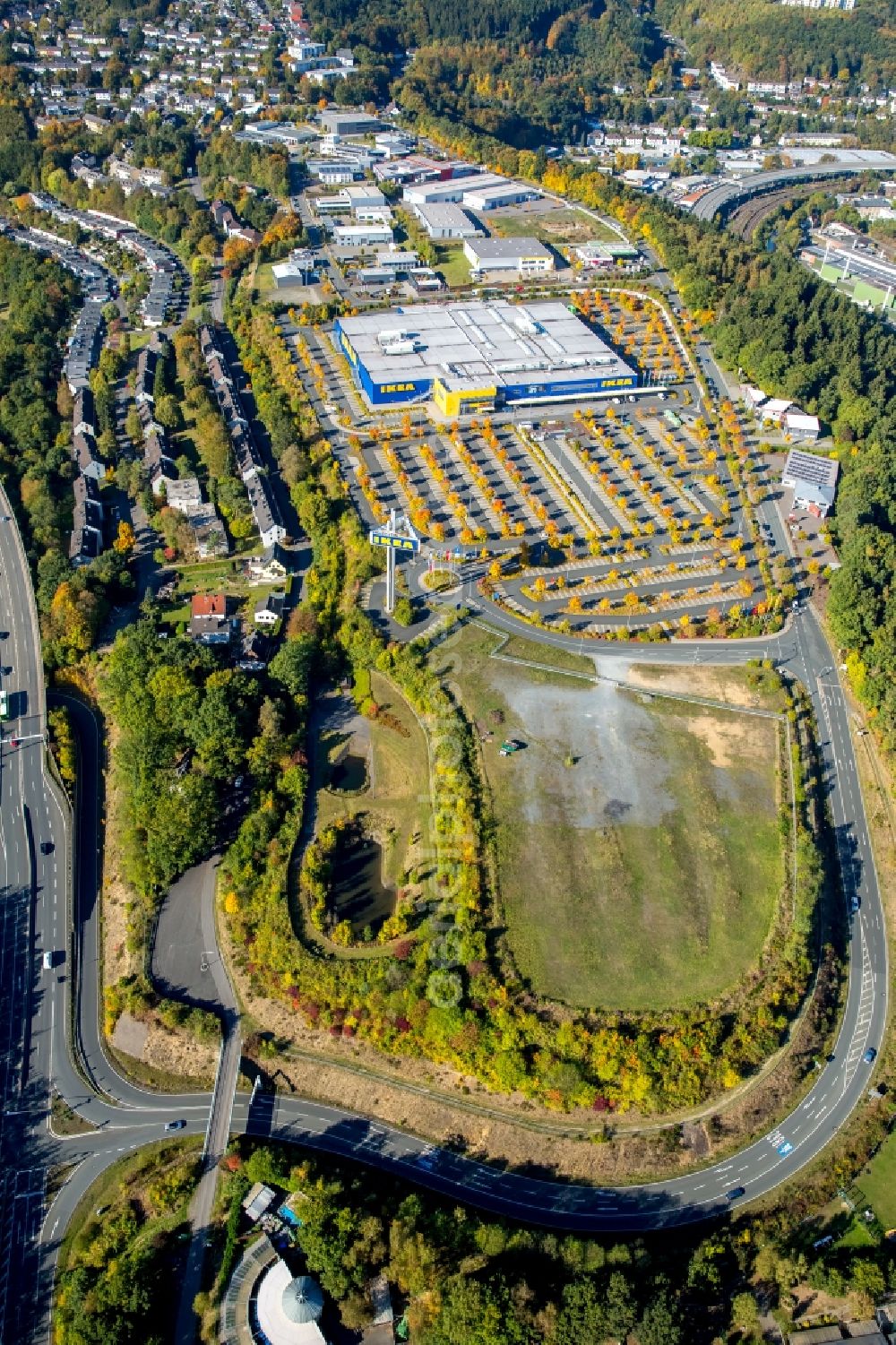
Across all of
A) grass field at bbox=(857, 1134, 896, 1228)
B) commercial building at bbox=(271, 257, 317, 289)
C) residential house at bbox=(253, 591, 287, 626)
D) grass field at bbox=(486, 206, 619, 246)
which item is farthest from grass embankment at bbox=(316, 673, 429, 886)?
grass field at bbox=(486, 206, 619, 246)

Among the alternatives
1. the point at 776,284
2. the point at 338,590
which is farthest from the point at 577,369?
the point at 338,590

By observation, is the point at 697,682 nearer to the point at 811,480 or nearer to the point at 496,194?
the point at 811,480

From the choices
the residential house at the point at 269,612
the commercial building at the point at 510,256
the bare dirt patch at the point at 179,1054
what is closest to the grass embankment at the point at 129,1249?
the bare dirt patch at the point at 179,1054

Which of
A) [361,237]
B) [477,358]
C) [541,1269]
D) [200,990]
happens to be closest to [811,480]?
[477,358]

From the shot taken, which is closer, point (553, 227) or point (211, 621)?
point (211, 621)

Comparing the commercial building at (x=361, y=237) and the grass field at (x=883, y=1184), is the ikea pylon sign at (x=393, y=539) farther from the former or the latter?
the commercial building at (x=361, y=237)

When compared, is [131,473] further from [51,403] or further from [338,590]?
[338,590]
